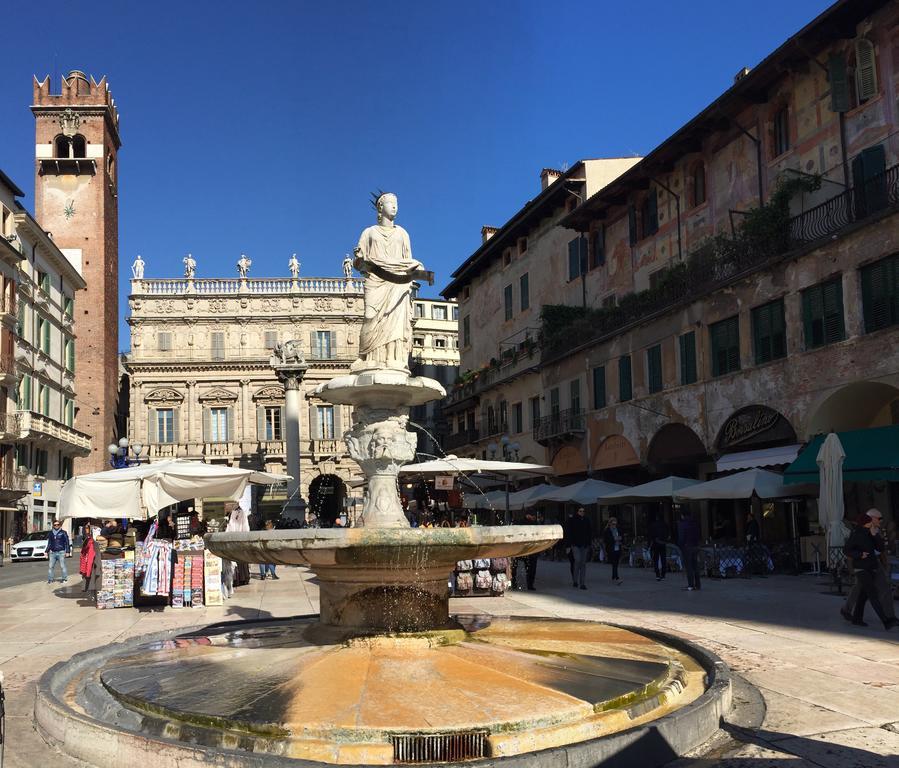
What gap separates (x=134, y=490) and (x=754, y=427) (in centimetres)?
1511

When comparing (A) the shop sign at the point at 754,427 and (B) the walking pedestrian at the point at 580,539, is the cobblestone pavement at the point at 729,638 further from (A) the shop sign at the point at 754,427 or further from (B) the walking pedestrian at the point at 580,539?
(A) the shop sign at the point at 754,427

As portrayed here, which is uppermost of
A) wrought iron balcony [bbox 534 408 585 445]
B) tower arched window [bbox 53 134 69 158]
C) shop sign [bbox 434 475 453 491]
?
tower arched window [bbox 53 134 69 158]

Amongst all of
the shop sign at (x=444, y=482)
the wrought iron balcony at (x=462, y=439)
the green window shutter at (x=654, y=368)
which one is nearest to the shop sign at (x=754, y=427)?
the green window shutter at (x=654, y=368)

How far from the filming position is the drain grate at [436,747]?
200 inches

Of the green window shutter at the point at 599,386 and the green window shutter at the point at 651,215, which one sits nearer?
the green window shutter at the point at 651,215

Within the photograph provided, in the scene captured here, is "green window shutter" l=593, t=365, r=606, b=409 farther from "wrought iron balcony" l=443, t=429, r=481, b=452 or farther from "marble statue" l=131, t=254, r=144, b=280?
"marble statue" l=131, t=254, r=144, b=280

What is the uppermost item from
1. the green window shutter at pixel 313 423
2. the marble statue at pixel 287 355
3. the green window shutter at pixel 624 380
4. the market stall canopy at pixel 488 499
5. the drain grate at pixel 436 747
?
the marble statue at pixel 287 355

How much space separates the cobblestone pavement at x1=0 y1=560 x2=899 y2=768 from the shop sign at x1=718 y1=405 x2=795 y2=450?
391cm

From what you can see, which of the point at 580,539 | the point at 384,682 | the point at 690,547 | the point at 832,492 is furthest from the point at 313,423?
the point at 384,682

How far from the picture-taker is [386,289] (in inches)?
431

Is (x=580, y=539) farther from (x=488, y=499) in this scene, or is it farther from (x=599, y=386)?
(x=599, y=386)

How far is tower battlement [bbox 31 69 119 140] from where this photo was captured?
58.8m

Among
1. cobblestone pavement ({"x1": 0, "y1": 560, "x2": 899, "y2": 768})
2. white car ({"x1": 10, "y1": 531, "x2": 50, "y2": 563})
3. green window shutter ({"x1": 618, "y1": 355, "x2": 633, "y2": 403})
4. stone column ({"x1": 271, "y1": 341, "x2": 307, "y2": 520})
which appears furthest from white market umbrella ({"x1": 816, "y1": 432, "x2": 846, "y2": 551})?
white car ({"x1": 10, "y1": 531, "x2": 50, "y2": 563})

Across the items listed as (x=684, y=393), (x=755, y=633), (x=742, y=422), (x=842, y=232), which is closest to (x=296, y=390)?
(x=684, y=393)
